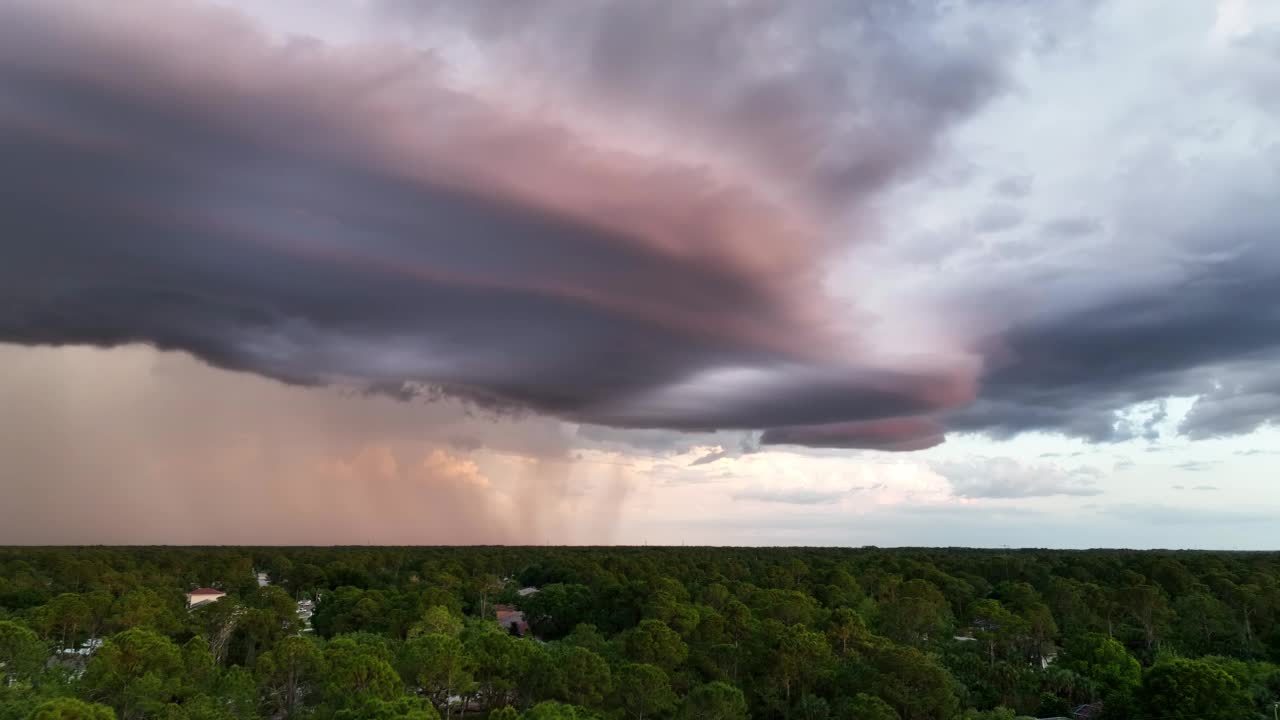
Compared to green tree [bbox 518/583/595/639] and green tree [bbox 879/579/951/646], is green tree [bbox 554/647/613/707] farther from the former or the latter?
green tree [bbox 518/583/595/639]

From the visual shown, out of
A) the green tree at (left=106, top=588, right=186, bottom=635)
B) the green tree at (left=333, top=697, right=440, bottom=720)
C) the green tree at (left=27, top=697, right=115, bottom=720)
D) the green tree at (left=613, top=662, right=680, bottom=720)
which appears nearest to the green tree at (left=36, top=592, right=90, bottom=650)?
the green tree at (left=106, top=588, right=186, bottom=635)

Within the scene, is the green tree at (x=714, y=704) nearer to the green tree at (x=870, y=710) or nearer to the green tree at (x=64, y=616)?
the green tree at (x=870, y=710)

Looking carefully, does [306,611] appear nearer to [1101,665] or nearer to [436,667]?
[436,667]

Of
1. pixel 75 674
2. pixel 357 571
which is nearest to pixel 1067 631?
pixel 75 674

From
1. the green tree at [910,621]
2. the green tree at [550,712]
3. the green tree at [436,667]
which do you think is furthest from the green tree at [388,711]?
the green tree at [910,621]

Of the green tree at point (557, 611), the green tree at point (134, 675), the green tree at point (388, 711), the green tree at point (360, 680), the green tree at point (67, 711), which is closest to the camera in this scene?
the green tree at point (67, 711)

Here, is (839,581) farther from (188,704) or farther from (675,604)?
(188,704)
